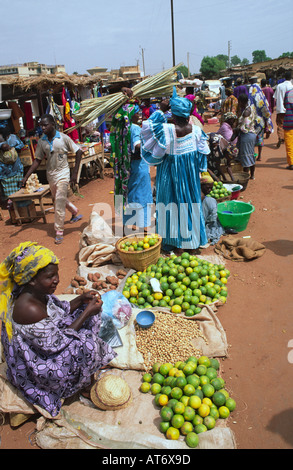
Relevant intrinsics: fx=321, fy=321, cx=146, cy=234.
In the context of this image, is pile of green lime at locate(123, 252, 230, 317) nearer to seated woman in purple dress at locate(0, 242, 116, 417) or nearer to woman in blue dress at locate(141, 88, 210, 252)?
woman in blue dress at locate(141, 88, 210, 252)

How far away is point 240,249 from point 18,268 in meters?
3.62

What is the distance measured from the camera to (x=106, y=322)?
3348 millimetres

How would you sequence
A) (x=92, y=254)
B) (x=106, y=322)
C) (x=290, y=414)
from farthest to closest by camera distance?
→ (x=92, y=254), (x=106, y=322), (x=290, y=414)

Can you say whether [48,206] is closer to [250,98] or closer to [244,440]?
[250,98]

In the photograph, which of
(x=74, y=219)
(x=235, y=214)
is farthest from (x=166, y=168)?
(x=74, y=219)

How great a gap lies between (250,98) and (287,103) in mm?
1247

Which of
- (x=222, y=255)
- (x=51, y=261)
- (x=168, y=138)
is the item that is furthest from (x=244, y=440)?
(x=168, y=138)

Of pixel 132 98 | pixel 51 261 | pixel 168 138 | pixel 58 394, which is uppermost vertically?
pixel 132 98

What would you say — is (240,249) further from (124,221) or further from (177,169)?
(124,221)

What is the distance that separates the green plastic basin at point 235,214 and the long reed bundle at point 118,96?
2.24 m

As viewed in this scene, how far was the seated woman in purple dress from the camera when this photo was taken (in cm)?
241

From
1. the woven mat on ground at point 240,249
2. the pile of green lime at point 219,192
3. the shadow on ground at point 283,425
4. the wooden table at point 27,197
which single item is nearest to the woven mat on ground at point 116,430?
the shadow on ground at point 283,425

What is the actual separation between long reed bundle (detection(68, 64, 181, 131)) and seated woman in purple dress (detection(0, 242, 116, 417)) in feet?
10.7

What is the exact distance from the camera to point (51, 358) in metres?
2.54
